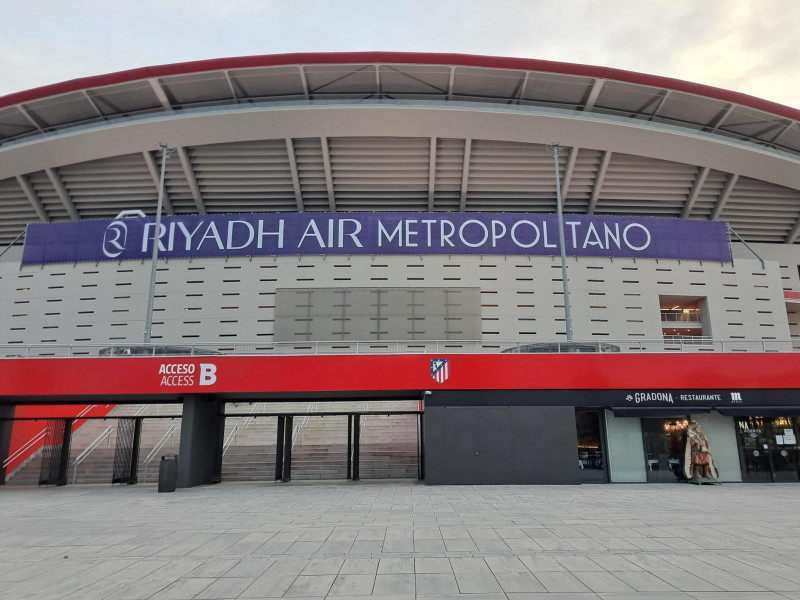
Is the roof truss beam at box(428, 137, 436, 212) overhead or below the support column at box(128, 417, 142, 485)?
overhead

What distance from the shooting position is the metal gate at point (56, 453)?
1927 centimetres

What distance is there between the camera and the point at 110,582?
6355mm

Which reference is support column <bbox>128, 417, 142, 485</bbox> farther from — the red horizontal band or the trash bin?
the trash bin

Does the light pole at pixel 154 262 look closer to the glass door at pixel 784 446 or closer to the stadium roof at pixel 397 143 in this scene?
the stadium roof at pixel 397 143

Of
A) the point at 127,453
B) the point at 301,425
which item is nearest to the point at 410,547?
the point at 301,425

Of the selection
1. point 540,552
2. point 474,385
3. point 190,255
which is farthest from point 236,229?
point 540,552

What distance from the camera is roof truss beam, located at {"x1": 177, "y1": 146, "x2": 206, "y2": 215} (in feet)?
97.3

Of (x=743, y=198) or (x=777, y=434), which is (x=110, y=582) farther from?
(x=743, y=198)

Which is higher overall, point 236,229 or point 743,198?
point 743,198

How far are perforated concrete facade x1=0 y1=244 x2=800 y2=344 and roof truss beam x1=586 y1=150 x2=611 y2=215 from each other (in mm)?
4717

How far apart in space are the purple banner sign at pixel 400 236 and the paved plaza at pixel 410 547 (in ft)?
54.0

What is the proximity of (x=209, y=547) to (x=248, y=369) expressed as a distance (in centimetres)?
984

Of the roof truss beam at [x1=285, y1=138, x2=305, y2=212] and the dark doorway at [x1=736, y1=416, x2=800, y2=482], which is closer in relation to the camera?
the dark doorway at [x1=736, y1=416, x2=800, y2=482]

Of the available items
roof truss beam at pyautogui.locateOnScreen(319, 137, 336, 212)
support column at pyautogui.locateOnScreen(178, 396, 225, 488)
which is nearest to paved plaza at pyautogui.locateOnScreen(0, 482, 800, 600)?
support column at pyautogui.locateOnScreen(178, 396, 225, 488)
